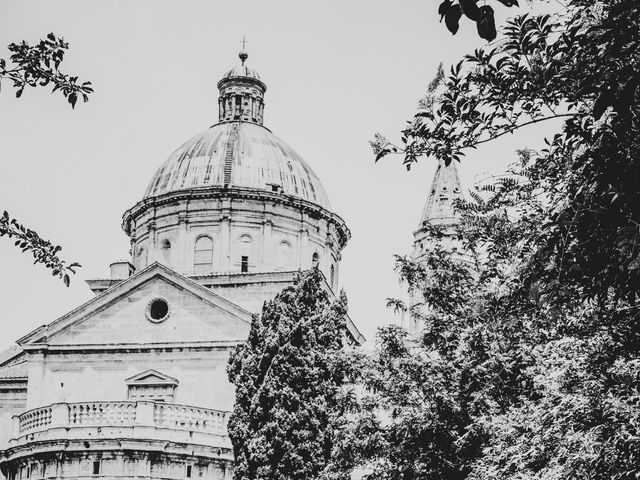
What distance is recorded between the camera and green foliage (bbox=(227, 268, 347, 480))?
2791 cm

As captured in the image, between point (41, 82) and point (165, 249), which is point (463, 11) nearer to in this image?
point (41, 82)

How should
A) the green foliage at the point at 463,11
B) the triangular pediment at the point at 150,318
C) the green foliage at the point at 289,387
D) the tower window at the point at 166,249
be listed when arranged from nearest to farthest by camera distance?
the green foliage at the point at 463,11 → the green foliage at the point at 289,387 → the triangular pediment at the point at 150,318 → the tower window at the point at 166,249

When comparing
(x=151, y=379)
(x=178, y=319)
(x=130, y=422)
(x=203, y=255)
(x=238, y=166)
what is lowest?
(x=130, y=422)

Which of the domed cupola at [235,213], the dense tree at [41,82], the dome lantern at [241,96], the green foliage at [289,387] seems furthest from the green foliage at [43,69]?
the dome lantern at [241,96]

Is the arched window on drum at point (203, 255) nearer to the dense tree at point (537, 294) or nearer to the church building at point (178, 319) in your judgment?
the church building at point (178, 319)

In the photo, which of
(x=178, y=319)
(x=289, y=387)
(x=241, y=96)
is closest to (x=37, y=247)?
(x=289, y=387)

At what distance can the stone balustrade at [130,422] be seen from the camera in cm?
3394

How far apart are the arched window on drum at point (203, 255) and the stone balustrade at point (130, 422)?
13.6m

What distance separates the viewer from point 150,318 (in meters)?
40.0

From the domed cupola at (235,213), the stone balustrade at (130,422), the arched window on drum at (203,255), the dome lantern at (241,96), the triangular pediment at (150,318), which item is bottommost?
the stone balustrade at (130,422)

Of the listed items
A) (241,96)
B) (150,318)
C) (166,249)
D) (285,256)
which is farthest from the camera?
(241,96)

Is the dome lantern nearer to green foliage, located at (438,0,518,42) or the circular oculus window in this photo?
the circular oculus window

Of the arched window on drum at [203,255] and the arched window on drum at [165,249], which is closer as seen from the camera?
the arched window on drum at [203,255]

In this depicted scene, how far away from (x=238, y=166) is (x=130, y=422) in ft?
61.6
